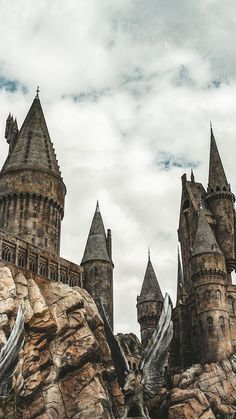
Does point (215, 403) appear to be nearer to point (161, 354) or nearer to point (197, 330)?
point (197, 330)

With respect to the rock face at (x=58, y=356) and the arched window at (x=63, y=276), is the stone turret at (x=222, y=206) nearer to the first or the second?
the arched window at (x=63, y=276)

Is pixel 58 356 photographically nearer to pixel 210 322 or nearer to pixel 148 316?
pixel 210 322

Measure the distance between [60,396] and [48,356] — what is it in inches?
107

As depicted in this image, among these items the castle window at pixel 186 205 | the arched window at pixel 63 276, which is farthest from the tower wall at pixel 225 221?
the arched window at pixel 63 276

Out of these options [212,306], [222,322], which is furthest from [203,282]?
[222,322]

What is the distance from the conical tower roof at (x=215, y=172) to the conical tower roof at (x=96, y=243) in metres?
18.0

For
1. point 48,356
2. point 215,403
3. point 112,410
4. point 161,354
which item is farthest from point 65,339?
point 215,403

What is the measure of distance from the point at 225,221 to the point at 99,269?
20800mm

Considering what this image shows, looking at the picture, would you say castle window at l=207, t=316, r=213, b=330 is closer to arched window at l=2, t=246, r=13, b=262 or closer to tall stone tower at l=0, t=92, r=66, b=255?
tall stone tower at l=0, t=92, r=66, b=255

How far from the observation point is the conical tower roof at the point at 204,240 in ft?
180

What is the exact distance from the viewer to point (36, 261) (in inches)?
1677

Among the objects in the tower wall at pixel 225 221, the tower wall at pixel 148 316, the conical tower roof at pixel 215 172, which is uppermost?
the conical tower roof at pixel 215 172

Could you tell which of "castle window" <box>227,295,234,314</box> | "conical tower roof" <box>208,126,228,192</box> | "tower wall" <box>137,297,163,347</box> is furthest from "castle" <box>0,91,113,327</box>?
"conical tower roof" <box>208,126,228,192</box>

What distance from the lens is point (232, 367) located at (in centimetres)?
4800
